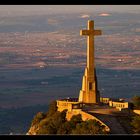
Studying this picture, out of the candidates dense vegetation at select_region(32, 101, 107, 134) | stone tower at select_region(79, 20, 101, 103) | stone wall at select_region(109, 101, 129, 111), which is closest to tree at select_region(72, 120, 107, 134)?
dense vegetation at select_region(32, 101, 107, 134)

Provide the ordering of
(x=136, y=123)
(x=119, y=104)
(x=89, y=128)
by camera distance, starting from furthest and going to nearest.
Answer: (x=119, y=104) < (x=136, y=123) < (x=89, y=128)

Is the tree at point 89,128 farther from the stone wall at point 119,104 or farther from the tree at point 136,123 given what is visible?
the stone wall at point 119,104

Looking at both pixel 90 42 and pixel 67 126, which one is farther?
pixel 90 42

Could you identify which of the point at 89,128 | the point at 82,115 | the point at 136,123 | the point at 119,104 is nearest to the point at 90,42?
the point at 119,104

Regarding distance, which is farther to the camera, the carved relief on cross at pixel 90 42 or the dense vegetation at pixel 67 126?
the carved relief on cross at pixel 90 42

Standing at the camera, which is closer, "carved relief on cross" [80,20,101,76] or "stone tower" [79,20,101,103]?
"stone tower" [79,20,101,103]

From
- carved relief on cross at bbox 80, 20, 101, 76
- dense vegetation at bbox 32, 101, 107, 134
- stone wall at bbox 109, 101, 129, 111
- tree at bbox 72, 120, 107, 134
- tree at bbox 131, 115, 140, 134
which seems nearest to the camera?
tree at bbox 72, 120, 107, 134

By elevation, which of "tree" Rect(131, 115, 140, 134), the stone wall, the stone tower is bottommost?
"tree" Rect(131, 115, 140, 134)

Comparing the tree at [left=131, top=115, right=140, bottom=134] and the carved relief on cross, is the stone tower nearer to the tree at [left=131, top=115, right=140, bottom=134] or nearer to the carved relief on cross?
the carved relief on cross

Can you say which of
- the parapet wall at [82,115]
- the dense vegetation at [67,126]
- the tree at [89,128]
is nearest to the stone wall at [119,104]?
the parapet wall at [82,115]

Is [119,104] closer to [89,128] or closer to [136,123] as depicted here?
[136,123]
